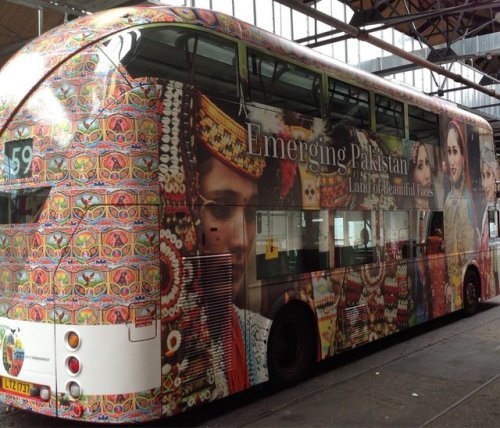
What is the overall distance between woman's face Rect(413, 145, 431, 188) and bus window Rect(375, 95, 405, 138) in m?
0.67

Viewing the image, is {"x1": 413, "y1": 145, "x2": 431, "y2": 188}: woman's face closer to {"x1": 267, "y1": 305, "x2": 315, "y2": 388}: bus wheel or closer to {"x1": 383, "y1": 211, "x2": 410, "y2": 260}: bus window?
{"x1": 383, "y1": 211, "x2": 410, "y2": 260}: bus window

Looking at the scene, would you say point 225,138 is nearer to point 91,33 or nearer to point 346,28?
point 91,33

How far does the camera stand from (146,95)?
4469 mm

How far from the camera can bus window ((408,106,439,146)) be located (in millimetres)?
8539

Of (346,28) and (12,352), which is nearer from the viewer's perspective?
(12,352)

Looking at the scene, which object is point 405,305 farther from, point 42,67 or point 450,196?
point 42,67

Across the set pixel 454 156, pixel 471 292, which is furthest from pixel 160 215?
pixel 471 292

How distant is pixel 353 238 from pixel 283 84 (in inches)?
91.8

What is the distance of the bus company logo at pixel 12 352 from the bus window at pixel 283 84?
10.4 ft

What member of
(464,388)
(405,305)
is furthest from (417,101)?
(464,388)

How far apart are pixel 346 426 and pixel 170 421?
5.36 ft

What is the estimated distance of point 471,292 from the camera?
1066 cm

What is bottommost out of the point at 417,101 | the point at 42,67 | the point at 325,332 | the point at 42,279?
the point at 325,332

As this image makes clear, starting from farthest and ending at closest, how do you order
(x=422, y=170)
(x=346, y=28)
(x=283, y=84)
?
(x=346, y=28) < (x=422, y=170) < (x=283, y=84)
